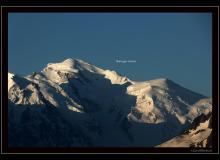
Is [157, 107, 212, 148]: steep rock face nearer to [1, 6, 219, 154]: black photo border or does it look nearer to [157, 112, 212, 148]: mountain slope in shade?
[157, 112, 212, 148]: mountain slope in shade

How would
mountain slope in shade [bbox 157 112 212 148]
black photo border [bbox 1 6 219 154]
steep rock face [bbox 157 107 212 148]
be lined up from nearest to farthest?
black photo border [bbox 1 6 219 154] < steep rock face [bbox 157 107 212 148] < mountain slope in shade [bbox 157 112 212 148]

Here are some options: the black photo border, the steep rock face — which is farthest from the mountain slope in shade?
the black photo border
